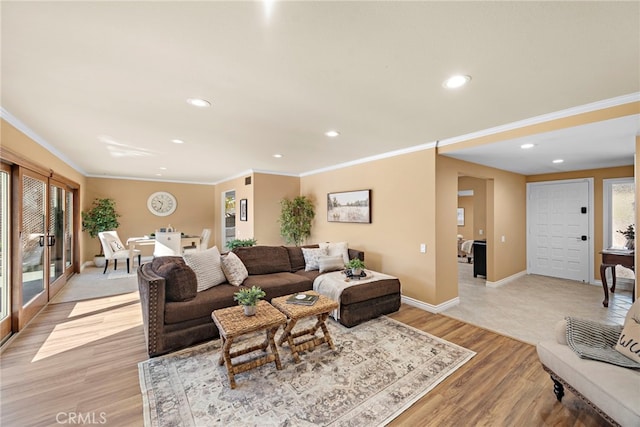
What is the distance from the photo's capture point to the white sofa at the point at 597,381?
1.41 meters

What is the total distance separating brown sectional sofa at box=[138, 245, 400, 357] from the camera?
8.38 feet

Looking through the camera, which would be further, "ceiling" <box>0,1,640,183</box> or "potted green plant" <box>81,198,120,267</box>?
"potted green plant" <box>81,198,120,267</box>

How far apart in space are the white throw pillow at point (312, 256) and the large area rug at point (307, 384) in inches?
59.6

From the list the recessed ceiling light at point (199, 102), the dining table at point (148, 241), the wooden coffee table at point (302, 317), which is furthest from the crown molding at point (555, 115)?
the dining table at point (148, 241)

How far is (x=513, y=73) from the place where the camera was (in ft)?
6.28

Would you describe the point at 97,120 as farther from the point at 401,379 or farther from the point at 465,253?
the point at 465,253

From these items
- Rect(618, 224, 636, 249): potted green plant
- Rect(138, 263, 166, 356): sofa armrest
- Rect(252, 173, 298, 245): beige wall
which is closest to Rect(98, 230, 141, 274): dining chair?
Rect(252, 173, 298, 245): beige wall

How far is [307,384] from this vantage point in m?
2.11

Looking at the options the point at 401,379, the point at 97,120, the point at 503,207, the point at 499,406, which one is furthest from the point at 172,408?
the point at 503,207

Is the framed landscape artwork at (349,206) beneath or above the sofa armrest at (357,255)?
above

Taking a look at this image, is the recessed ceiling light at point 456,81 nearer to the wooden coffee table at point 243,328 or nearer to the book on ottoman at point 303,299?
the book on ottoman at point 303,299

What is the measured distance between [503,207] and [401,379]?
4.62 metres

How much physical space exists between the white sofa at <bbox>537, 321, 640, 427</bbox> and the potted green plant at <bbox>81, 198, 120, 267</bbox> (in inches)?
351

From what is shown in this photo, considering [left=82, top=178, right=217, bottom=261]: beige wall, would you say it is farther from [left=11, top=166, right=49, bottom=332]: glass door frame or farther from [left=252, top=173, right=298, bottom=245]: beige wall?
[left=11, top=166, right=49, bottom=332]: glass door frame
